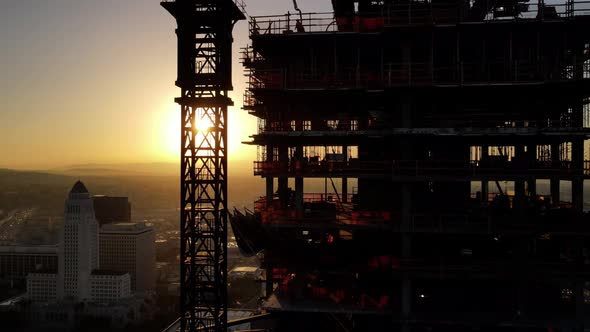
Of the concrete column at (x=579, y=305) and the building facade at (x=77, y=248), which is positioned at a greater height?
the concrete column at (x=579, y=305)

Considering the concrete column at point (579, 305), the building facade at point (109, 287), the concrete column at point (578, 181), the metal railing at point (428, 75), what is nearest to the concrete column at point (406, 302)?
the concrete column at point (579, 305)

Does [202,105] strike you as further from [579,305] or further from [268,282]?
[579,305]

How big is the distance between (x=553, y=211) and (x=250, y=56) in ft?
89.7

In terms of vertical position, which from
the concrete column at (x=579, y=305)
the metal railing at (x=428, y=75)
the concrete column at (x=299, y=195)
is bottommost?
the concrete column at (x=579, y=305)

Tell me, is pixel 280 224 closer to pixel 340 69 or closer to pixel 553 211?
pixel 340 69

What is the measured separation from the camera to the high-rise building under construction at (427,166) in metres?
37.1

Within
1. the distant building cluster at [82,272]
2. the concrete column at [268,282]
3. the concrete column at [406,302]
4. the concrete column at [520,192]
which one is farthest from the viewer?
the distant building cluster at [82,272]

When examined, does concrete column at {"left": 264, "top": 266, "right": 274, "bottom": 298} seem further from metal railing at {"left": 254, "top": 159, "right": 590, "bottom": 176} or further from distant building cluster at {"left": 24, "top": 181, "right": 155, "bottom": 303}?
distant building cluster at {"left": 24, "top": 181, "right": 155, "bottom": 303}

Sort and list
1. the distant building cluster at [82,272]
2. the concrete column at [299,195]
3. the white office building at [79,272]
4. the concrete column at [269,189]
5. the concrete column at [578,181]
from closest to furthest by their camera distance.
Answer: the concrete column at [578,181], the concrete column at [299,195], the concrete column at [269,189], the white office building at [79,272], the distant building cluster at [82,272]

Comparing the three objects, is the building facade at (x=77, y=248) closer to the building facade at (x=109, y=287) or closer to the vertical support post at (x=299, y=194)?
the building facade at (x=109, y=287)

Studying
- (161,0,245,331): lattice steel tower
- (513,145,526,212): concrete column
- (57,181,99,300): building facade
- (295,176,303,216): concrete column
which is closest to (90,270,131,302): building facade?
(57,181,99,300): building facade

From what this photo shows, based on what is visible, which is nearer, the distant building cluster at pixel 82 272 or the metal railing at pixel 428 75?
the metal railing at pixel 428 75

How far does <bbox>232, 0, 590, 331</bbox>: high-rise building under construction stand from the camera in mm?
37094

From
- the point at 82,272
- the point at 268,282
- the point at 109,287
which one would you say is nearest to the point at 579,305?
the point at 268,282
